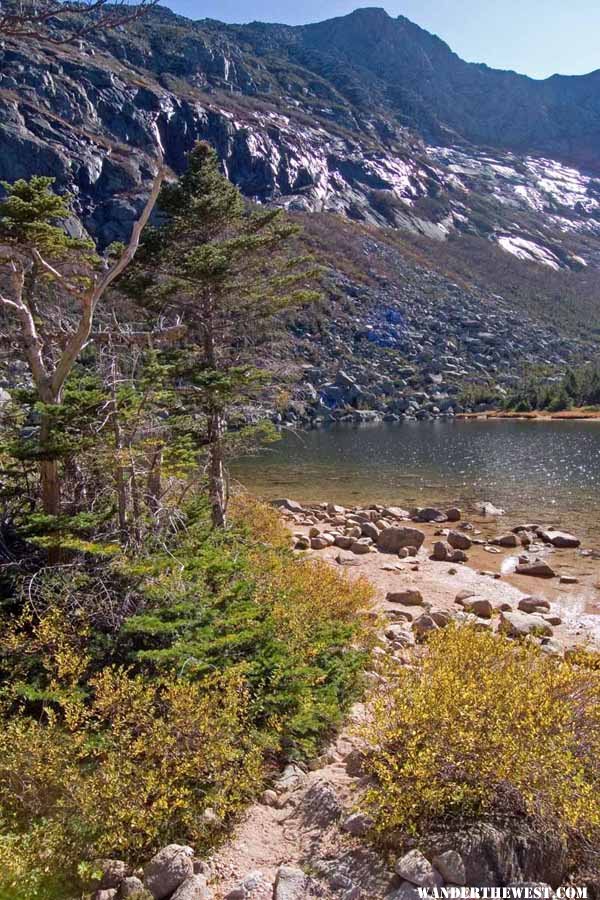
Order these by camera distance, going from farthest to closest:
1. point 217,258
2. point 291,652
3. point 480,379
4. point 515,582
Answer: point 480,379 < point 515,582 < point 217,258 < point 291,652

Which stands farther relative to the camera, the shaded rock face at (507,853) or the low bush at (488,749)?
the low bush at (488,749)

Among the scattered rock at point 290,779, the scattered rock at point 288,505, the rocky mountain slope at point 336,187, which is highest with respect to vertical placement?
the rocky mountain slope at point 336,187

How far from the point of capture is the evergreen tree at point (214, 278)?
10977 mm

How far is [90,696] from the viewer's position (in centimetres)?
507

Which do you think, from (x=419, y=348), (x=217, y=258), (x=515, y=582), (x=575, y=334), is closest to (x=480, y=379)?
(x=419, y=348)

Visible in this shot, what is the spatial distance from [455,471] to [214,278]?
23077mm

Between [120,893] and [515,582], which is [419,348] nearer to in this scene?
[515,582]

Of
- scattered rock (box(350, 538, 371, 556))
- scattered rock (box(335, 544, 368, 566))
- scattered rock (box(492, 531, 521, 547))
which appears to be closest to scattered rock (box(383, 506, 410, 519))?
scattered rock (box(492, 531, 521, 547))

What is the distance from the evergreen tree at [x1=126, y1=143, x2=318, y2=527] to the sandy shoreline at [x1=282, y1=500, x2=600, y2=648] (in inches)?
172

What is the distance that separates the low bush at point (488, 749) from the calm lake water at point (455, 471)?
1041cm

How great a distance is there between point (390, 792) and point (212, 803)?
1413 millimetres

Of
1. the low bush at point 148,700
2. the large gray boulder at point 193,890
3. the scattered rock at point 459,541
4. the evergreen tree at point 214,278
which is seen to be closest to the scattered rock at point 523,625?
the low bush at point 148,700

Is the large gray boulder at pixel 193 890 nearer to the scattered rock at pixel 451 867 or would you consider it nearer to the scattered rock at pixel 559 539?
the scattered rock at pixel 451 867

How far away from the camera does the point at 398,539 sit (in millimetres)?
17281
